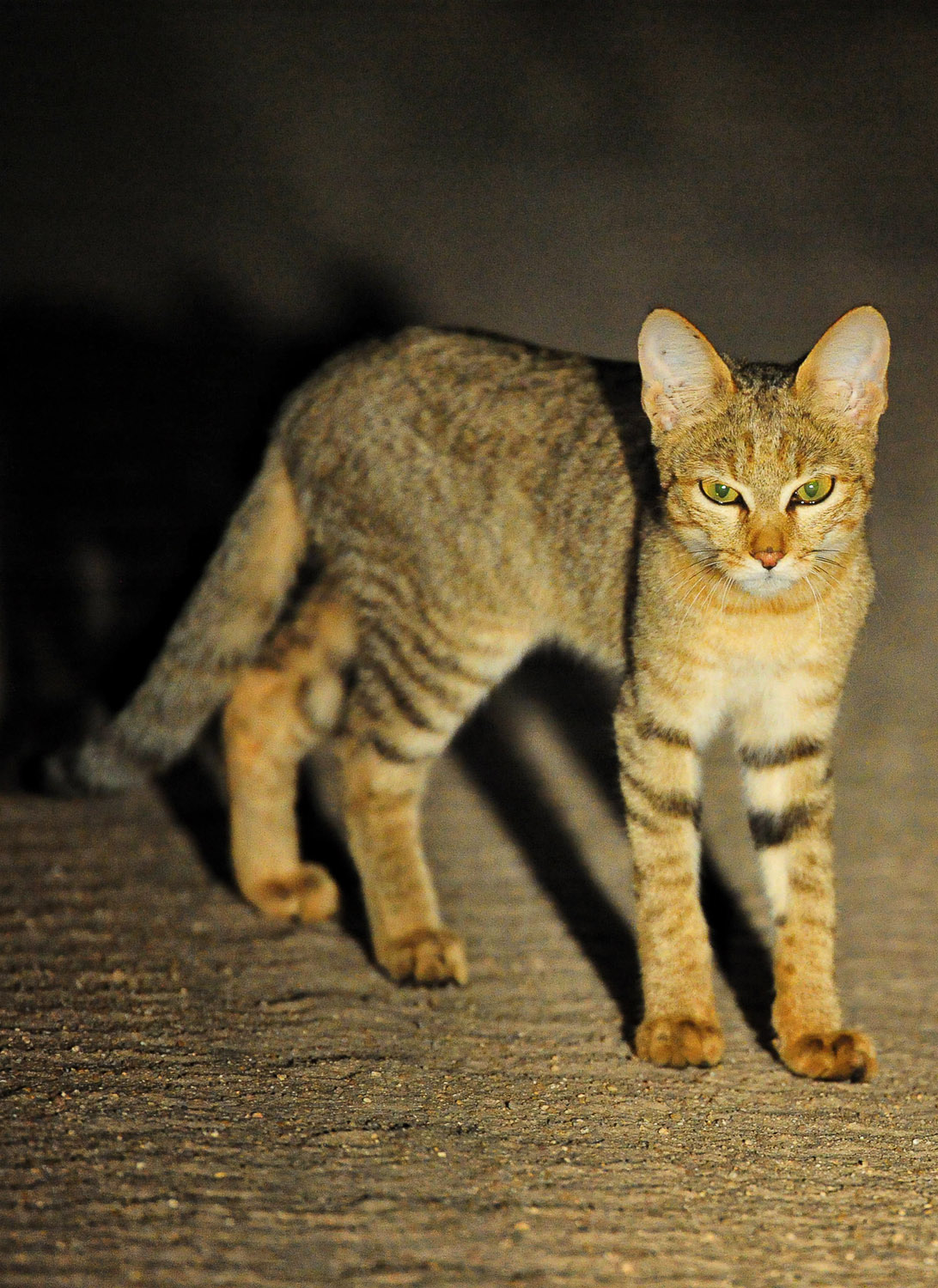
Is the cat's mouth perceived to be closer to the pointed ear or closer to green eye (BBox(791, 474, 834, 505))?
green eye (BBox(791, 474, 834, 505))

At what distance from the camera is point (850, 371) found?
11.7ft

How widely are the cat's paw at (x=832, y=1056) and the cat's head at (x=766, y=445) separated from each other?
112 cm

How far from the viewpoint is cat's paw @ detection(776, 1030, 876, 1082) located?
3.58 m

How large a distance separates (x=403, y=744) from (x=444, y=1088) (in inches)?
47.9

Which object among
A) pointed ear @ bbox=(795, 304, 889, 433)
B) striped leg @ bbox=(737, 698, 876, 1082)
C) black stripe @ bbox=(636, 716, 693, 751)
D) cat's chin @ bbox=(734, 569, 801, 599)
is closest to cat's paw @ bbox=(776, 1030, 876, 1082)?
striped leg @ bbox=(737, 698, 876, 1082)

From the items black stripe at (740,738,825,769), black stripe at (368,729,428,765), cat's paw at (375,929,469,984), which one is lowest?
cat's paw at (375,929,469,984)

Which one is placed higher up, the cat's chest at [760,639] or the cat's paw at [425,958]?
the cat's chest at [760,639]

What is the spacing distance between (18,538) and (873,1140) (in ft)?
18.0

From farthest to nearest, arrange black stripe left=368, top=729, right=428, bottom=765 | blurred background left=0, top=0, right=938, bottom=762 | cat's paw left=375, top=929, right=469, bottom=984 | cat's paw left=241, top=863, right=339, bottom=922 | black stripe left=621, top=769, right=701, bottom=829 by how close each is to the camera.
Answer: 1. blurred background left=0, top=0, right=938, bottom=762
2. cat's paw left=241, top=863, right=339, bottom=922
3. black stripe left=368, top=729, right=428, bottom=765
4. cat's paw left=375, top=929, right=469, bottom=984
5. black stripe left=621, top=769, right=701, bottom=829

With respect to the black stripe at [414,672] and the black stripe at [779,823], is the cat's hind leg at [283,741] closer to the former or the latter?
the black stripe at [414,672]

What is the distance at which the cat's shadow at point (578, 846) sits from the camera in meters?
4.29

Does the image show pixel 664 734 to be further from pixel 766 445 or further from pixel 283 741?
pixel 283 741

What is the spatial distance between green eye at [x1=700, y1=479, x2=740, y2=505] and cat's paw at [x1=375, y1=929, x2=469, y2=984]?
5.10ft

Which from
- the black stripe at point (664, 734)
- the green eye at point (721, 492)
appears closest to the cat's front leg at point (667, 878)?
the black stripe at point (664, 734)
